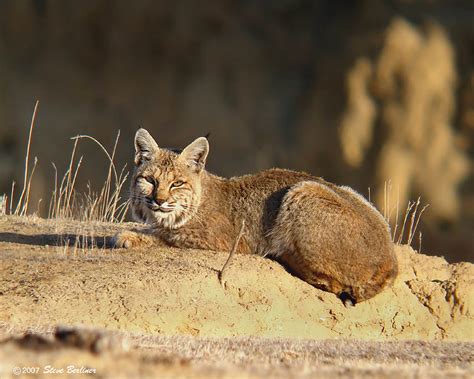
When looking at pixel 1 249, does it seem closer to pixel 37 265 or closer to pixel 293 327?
pixel 37 265

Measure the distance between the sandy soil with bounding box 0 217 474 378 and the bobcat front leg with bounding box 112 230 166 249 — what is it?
4.9 inches

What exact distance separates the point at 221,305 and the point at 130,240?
132cm

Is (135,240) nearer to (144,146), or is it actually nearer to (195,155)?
(144,146)

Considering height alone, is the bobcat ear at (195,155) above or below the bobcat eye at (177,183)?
above

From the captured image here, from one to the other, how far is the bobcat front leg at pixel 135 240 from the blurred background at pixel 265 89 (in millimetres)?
4634

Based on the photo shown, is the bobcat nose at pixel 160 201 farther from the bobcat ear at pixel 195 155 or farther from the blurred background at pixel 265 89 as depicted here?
the blurred background at pixel 265 89

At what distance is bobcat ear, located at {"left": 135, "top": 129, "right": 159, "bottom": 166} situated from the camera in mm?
9188

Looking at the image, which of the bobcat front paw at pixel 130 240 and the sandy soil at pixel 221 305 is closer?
the sandy soil at pixel 221 305

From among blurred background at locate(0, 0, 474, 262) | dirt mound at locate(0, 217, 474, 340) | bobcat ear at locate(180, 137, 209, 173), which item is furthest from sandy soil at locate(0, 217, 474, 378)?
blurred background at locate(0, 0, 474, 262)

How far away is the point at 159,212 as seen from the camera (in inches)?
349

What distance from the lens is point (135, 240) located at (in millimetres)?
8922

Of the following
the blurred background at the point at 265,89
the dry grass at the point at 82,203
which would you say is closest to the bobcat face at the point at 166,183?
the dry grass at the point at 82,203

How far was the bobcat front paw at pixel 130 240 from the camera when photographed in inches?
348

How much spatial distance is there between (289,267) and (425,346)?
2.89m
